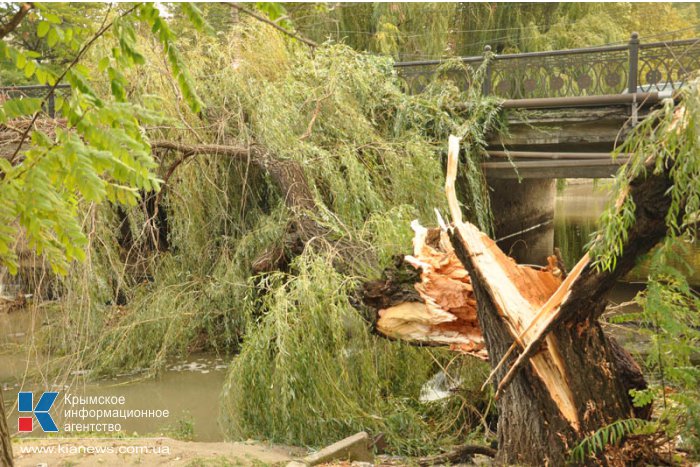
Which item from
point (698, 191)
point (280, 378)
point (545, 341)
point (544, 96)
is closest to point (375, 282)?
point (280, 378)

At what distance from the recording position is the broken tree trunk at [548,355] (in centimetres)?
450

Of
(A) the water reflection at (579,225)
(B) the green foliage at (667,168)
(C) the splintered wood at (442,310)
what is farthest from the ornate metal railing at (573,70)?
(B) the green foliage at (667,168)

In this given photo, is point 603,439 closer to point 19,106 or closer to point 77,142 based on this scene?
point 77,142

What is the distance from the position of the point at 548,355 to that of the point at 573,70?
6.78 m

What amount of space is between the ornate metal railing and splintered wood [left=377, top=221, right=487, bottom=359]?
5349 millimetres

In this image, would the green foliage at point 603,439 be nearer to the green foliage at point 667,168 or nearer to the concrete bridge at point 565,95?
the green foliage at point 667,168

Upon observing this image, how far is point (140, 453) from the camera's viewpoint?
521 centimetres

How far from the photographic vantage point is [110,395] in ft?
25.9

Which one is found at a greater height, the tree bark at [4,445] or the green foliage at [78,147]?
the green foliage at [78,147]

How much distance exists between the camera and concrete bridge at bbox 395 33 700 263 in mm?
10055

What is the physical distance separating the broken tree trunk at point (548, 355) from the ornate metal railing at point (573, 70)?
577 cm

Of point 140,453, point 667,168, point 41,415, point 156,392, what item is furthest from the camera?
point 156,392

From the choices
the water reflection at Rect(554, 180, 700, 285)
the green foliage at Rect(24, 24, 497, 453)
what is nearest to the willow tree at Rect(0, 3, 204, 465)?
the green foliage at Rect(24, 24, 497, 453)

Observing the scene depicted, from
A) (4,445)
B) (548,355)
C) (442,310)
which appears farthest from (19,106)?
(442,310)
